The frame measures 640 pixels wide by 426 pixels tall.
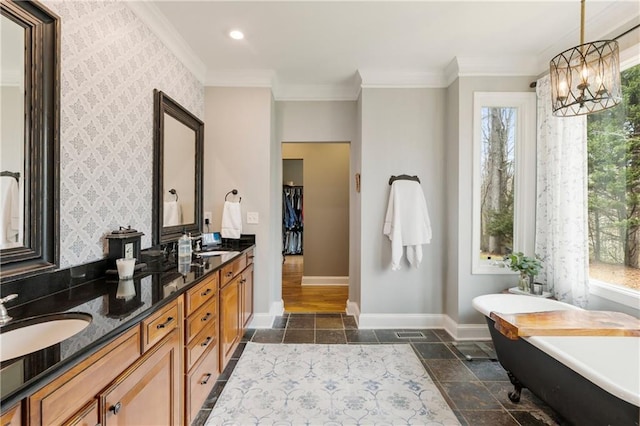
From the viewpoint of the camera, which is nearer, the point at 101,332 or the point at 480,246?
the point at 101,332

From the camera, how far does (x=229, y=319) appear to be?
7.70 feet

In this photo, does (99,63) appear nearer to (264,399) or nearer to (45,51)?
(45,51)

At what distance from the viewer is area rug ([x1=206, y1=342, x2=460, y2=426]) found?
1.82m

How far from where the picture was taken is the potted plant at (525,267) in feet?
8.52

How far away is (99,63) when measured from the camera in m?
1.70

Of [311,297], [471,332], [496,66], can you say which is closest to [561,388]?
[471,332]

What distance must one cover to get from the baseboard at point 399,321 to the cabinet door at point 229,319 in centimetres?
136

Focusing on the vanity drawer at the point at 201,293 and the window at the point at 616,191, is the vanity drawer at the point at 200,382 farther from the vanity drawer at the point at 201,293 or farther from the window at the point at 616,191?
the window at the point at 616,191

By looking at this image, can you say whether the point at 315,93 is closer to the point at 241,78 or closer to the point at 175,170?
the point at 241,78

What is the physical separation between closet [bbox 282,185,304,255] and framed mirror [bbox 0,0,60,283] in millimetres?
5340

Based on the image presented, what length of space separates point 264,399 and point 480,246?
7.94 feet

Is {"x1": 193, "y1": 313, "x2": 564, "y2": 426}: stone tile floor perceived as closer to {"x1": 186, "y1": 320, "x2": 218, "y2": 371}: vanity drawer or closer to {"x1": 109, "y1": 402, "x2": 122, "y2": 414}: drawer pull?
{"x1": 186, "y1": 320, "x2": 218, "y2": 371}: vanity drawer

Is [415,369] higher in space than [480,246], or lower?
lower

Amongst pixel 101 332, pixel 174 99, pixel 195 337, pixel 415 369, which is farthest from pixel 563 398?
pixel 174 99
